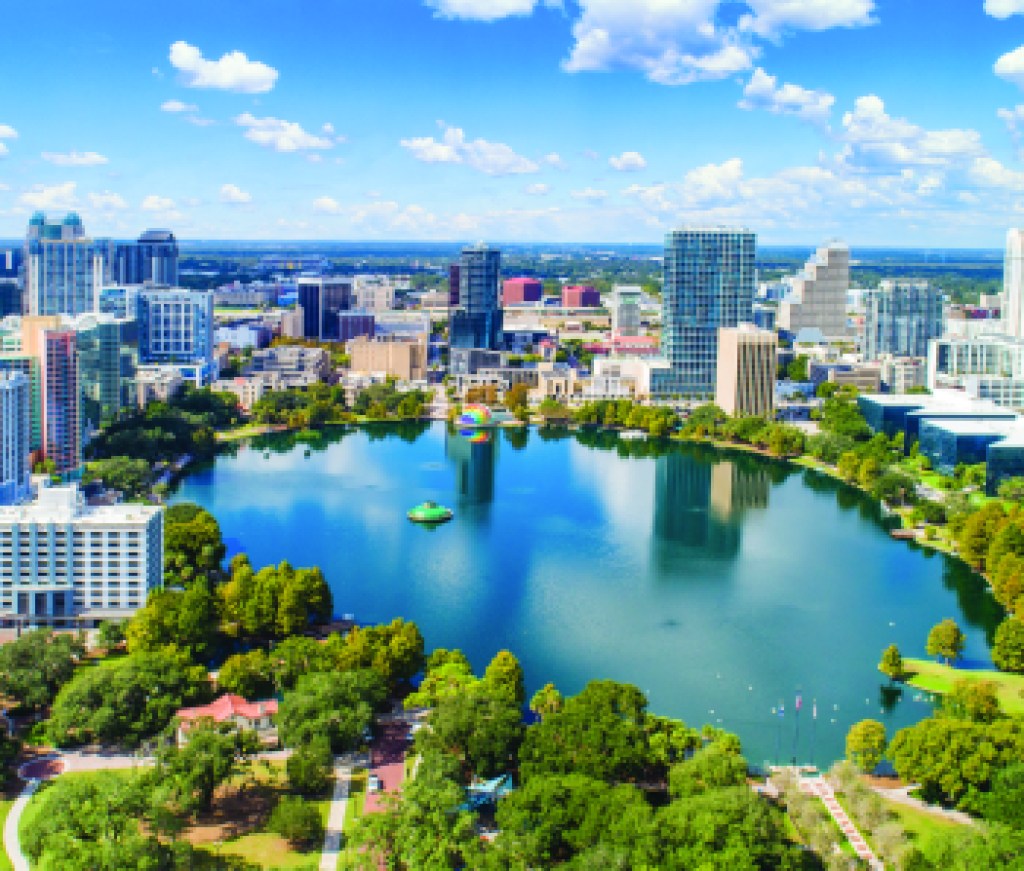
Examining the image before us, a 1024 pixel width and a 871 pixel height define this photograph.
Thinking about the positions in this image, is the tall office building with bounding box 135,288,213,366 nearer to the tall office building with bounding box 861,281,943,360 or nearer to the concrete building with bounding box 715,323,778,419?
the concrete building with bounding box 715,323,778,419

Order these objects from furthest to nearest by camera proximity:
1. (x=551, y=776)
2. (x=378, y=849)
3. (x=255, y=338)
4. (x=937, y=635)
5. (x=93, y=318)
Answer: (x=255, y=338) → (x=93, y=318) → (x=937, y=635) → (x=551, y=776) → (x=378, y=849)

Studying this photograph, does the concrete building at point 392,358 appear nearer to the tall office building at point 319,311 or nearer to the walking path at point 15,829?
the tall office building at point 319,311

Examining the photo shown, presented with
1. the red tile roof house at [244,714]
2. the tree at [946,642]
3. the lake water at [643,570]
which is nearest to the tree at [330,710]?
the red tile roof house at [244,714]

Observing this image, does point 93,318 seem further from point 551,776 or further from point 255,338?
point 551,776

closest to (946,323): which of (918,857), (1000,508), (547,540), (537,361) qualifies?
(537,361)

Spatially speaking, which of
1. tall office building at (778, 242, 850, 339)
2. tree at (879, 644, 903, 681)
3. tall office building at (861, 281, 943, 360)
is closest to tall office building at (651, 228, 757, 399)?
tall office building at (861, 281, 943, 360)

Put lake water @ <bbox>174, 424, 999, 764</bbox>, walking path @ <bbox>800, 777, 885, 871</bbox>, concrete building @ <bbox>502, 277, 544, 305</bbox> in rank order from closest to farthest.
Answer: walking path @ <bbox>800, 777, 885, 871</bbox>
lake water @ <bbox>174, 424, 999, 764</bbox>
concrete building @ <bbox>502, 277, 544, 305</bbox>
